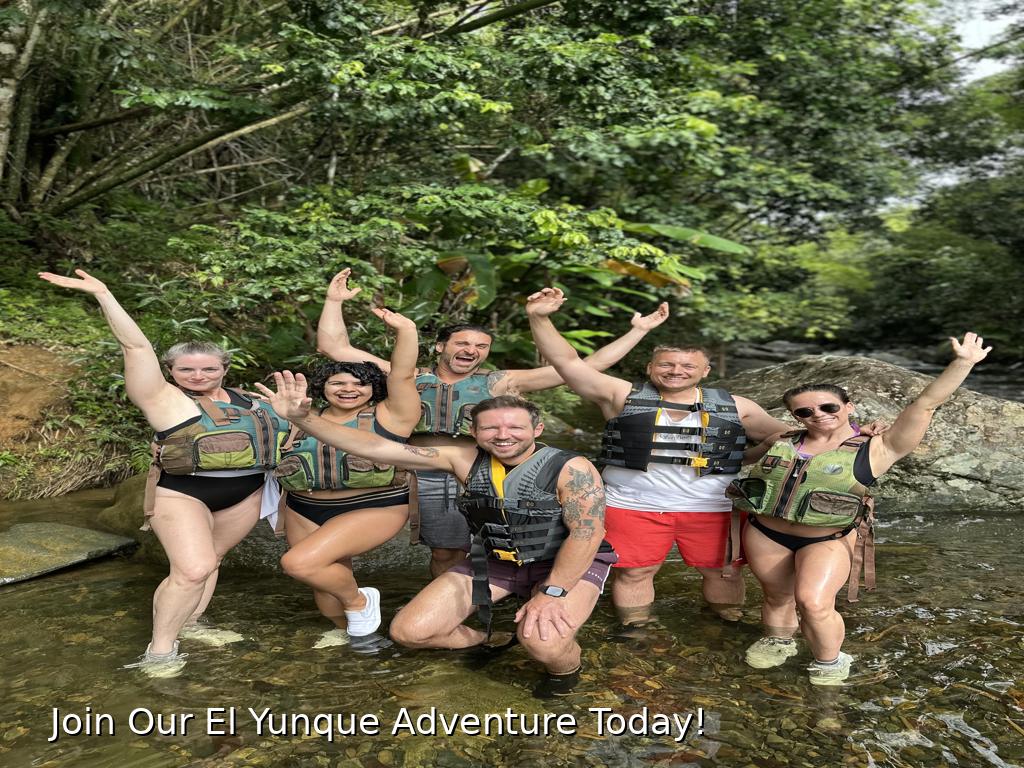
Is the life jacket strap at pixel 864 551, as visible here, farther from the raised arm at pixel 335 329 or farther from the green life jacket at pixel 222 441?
the green life jacket at pixel 222 441

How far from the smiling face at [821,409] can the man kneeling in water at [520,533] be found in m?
1.06

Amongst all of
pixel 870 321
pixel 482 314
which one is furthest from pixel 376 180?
pixel 870 321

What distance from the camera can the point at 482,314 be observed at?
1148 cm

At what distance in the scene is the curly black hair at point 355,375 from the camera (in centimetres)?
412

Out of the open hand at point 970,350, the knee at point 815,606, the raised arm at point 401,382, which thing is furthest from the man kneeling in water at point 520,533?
the open hand at point 970,350

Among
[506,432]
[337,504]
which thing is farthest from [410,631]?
[506,432]

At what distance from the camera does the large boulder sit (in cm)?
701

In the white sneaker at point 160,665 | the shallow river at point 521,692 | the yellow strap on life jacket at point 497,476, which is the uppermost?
the yellow strap on life jacket at point 497,476

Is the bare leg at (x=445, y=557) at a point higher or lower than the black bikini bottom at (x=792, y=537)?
lower

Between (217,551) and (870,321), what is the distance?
20966 mm

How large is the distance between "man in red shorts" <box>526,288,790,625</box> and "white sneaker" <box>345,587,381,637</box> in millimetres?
1298

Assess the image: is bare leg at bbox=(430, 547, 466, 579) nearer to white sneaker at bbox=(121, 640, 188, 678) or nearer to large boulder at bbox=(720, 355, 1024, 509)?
white sneaker at bbox=(121, 640, 188, 678)

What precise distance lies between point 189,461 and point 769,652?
2.98m

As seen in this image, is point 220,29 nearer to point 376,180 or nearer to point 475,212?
point 376,180
